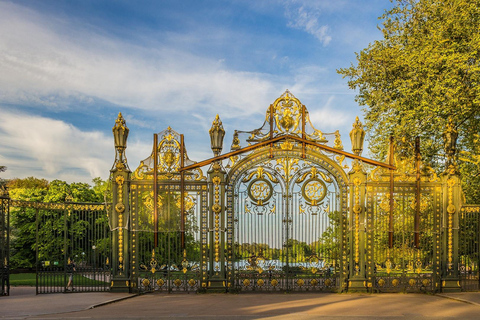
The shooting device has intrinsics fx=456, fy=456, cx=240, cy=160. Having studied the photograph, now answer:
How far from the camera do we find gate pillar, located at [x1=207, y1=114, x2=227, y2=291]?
12953 mm

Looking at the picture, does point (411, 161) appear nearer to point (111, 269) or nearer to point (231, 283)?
point (231, 283)

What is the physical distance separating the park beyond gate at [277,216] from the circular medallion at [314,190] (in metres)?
0.03

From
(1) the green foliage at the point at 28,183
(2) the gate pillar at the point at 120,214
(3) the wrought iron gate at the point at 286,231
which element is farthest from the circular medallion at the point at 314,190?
(1) the green foliage at the point at 28,183

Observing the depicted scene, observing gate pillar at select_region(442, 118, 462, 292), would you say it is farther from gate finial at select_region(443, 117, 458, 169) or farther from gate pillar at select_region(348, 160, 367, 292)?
gate pillar at select_region(348, 160, 367, 292)

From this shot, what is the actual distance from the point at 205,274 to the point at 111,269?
271 cm

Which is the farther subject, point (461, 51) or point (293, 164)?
point (461, 51)

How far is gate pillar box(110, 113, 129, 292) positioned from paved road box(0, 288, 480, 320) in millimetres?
617

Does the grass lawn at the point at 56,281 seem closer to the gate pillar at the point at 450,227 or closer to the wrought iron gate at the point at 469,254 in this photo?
the gate pillar at the point at 450,227

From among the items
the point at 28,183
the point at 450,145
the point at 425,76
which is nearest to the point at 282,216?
the point at 450,145

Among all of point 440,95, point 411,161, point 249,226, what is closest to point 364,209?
point 411,161

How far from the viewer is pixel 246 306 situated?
35.1ft

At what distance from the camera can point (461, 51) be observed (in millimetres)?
16250

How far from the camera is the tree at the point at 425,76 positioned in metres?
15.5

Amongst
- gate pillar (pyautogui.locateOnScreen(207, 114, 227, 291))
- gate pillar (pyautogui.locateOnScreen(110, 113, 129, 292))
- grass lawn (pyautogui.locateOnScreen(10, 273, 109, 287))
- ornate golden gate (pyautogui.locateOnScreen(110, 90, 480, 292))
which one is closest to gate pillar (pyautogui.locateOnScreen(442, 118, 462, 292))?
ornate golden gate (pyautogui.locateOnScreen(110, 90, 480, 292))
